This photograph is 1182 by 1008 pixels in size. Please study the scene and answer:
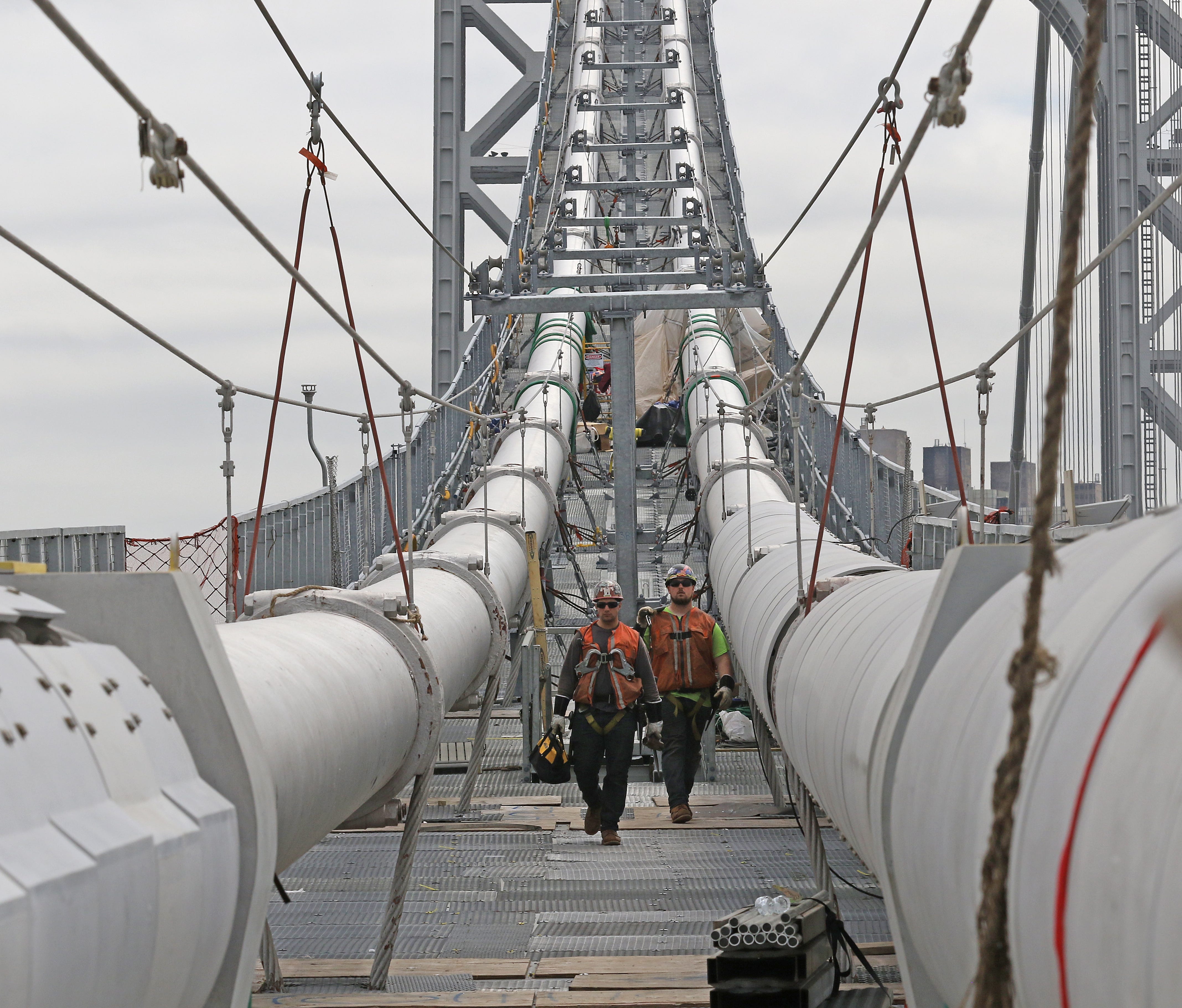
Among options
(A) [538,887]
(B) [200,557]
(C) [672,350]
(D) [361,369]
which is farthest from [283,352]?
(C) [672,350]

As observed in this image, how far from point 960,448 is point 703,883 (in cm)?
3166

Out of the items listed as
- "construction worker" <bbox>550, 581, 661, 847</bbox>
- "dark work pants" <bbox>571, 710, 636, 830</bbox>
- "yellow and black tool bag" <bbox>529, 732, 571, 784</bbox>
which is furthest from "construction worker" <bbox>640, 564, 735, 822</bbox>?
"yellow and black tool bag" <bbox>529, 732, 571, 784</bbox>

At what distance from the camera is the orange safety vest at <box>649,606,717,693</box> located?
8.98 m

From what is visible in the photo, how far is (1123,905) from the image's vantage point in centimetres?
165

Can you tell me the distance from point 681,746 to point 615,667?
2.33ft

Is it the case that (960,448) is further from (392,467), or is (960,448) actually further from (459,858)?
(459,858)

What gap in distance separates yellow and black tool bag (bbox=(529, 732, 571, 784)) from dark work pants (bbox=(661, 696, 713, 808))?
62 cm

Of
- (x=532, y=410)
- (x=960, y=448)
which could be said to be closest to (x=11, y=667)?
(x=532, y=410)

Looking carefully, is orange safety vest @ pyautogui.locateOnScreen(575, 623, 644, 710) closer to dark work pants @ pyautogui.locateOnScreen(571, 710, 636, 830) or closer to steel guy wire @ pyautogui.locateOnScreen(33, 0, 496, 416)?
dark work pants @ pyautogui.locateOnScreen(571, 710, 636, 830)

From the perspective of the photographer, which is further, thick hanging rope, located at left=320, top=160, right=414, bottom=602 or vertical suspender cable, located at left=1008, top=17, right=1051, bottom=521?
vertical suspender cable, located at left=1008, top=17, right=1051, bottom=521

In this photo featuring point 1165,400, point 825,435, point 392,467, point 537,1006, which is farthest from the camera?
point 825,435

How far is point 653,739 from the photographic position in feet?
30.0

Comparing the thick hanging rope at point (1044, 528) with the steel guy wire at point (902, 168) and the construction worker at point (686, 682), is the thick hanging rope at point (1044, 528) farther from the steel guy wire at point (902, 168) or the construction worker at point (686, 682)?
the construction worker at point (686, 682)

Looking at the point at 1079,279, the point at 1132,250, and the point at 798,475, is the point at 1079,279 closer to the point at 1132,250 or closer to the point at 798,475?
the point at 798,475
